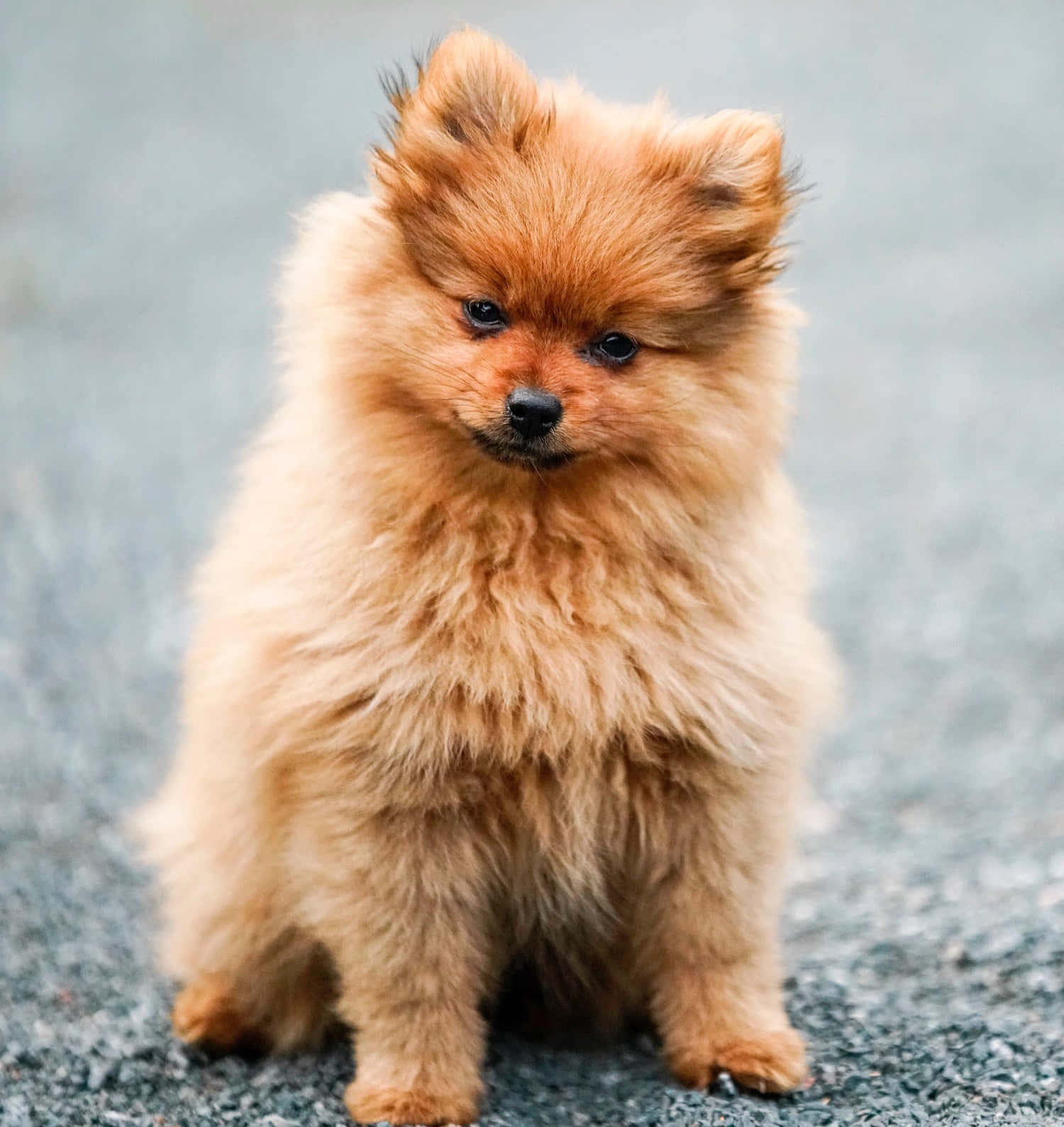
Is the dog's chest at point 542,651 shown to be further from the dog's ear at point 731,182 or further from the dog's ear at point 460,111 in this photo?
the dog's ear at point 460,111

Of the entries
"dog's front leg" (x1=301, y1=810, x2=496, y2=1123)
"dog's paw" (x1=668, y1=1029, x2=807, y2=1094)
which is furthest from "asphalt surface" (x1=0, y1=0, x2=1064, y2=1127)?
"dog's front leg" (x1=301, y1=810, x2=496, y2=1123)

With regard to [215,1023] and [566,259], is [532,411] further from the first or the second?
[215,1023]

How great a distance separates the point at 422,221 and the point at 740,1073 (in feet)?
7.17

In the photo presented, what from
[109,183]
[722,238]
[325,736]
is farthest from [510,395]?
A: [109,183]

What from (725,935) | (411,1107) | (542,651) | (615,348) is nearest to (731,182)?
(615,348)

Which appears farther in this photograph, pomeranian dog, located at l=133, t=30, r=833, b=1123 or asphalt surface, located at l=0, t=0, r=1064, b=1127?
asphalt surface, located at l=0, t=0, r=1064, b=1127

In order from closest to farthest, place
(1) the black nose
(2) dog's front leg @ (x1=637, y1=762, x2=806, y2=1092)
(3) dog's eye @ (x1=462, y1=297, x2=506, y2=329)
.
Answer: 1. (1) the black nose
2. (3) dog's eye @ (x1=462, y1=297, x2=506, y2=329)
3. (2) dog's front leg @ (x1=637, y1=762, x2=806, y2=1092)

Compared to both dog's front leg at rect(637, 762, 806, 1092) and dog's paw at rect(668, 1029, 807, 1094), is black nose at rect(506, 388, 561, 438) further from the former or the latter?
dog's paw at rect(668, 1029, 807, 1094)

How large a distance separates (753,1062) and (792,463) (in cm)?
697

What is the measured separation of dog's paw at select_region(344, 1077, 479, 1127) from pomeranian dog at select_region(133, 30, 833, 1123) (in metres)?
0.01

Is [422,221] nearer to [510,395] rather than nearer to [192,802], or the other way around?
[510,395]

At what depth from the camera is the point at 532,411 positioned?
10.1 feet

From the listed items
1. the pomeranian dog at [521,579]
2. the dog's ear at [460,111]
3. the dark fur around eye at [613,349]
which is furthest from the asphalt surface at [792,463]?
the dog's ear at [460,111]

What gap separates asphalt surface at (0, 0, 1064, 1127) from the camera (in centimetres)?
389
